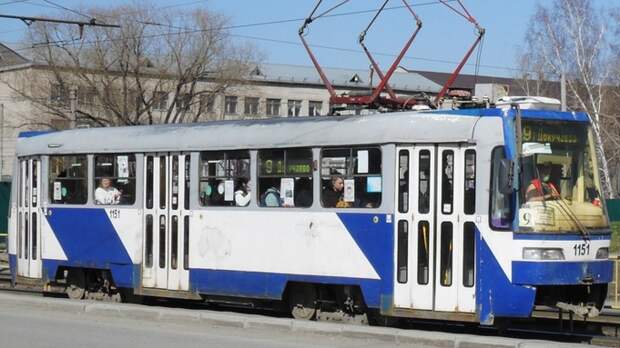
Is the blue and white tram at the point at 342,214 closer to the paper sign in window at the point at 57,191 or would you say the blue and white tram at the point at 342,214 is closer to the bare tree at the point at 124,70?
the paper sign in window at the point at 57,191

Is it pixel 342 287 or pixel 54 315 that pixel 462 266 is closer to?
pixel 342 287


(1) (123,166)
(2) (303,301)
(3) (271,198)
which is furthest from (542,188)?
(1) (123,166)

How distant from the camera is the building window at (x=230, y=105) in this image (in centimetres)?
6233

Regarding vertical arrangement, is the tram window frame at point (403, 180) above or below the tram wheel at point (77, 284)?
above

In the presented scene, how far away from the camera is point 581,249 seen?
12.7m

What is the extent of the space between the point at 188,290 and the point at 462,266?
15.3 ft

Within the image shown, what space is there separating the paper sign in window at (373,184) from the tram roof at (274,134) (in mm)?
462

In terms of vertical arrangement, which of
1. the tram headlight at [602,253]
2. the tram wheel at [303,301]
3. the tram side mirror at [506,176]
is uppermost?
the tram side mirror at [506,176]

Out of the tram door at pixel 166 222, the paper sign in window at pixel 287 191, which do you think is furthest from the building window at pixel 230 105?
the paper sign in window at pixel 287 191

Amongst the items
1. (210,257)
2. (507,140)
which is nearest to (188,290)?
(210,257)

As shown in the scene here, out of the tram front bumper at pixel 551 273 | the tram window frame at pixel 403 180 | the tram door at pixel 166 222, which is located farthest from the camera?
the tram door at pixel 166 222

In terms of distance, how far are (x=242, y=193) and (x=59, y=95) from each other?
1702 inches

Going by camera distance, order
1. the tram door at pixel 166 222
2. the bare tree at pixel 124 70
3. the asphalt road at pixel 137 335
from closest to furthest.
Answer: the asphalt road at pixel 137 335, the tram door at pixel 166 222, the bare tree at pixel 124 70

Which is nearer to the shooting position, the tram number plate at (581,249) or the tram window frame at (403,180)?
the tram number plate at (581,249)
